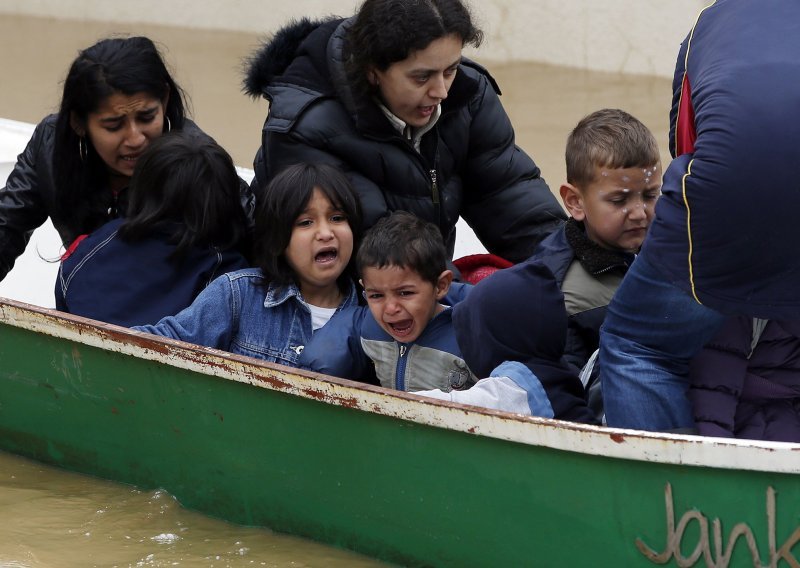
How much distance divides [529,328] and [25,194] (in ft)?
5.97

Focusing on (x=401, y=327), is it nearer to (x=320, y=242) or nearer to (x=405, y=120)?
(x=320, y=242)

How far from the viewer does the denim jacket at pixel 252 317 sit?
357 centimetres

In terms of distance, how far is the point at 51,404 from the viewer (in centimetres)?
384

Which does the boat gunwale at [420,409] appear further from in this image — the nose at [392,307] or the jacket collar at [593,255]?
the jacket collar at [593,255]

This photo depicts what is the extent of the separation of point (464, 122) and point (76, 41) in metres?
9.83

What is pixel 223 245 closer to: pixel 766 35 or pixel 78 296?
pixel 78 296

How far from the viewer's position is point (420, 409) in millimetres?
2918

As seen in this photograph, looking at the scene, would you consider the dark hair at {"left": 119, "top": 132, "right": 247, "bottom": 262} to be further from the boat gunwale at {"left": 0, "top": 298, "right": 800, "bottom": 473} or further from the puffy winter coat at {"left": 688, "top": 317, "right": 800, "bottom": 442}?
the puffy winter coat at {"left": 688, "top": 317, "right": 800, "bottom": 442}

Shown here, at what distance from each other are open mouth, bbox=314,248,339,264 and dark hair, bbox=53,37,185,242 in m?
0.78

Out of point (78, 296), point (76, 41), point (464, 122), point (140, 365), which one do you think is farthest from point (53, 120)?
point (76, 41)

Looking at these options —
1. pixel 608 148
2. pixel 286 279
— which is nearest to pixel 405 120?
pixel 286 279

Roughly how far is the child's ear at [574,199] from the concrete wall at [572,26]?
687 cm

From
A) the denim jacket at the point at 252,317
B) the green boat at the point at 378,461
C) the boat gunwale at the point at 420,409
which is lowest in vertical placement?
the green boat at the point at 378,461

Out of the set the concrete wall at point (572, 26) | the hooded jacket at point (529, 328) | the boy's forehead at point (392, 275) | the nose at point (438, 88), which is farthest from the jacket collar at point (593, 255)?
the concrete wall at point (572, 26)
